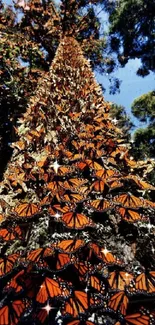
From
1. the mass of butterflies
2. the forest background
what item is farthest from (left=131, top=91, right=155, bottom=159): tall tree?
the mass of butterflies

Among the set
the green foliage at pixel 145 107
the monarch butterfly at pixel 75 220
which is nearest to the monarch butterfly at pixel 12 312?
the monarch butterfly at pixel 75 220

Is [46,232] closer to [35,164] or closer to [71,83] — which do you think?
[35,164]

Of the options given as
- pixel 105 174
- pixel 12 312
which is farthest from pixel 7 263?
pixel 105 174

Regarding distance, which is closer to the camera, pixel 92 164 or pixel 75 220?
pixel 75 220

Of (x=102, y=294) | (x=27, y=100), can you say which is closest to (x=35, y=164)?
(x=102, y=294)

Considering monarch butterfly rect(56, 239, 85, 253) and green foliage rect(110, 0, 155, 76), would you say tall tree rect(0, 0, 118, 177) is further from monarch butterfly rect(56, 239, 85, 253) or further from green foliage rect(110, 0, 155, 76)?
monarch butterfly rect(56, 239, 85, 253)

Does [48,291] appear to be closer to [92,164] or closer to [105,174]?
[105,174]
